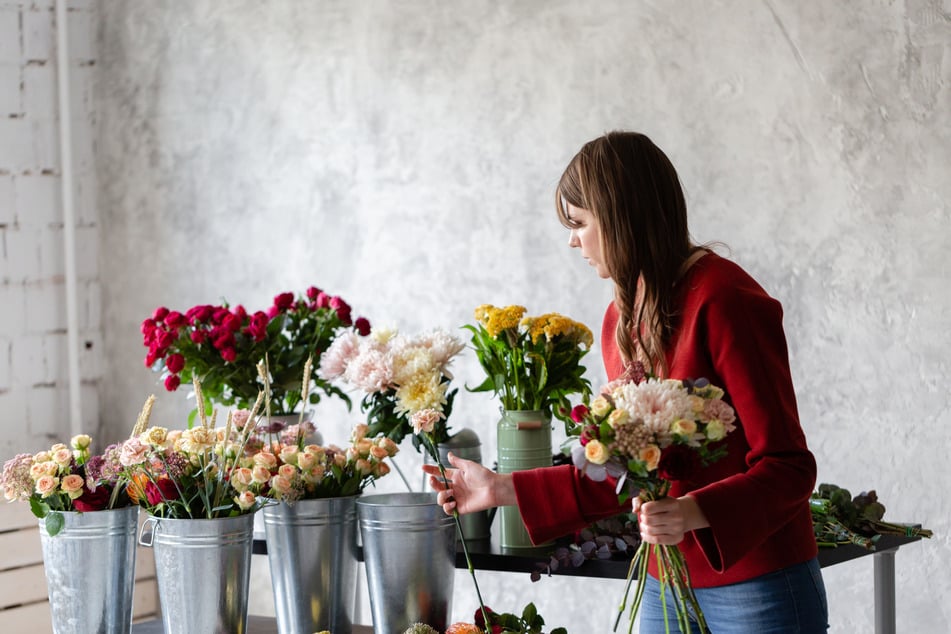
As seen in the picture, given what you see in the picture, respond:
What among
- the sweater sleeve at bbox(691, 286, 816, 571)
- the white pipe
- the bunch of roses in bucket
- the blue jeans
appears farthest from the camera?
the white pipe

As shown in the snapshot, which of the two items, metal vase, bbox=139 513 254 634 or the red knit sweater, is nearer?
the red knit sweater

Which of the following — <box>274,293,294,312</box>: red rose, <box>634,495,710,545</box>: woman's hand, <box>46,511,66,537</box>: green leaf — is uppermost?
<box>274,293,294,312</box>: red rose

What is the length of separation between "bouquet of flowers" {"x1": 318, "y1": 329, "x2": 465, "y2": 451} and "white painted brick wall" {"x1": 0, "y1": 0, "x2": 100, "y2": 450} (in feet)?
7.43

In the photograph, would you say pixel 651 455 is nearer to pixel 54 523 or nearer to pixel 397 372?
pixel 397 372

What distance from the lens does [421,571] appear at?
1825mm

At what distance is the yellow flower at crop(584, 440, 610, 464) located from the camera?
1.41 meters

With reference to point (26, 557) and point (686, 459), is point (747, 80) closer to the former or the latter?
point (686, 459)

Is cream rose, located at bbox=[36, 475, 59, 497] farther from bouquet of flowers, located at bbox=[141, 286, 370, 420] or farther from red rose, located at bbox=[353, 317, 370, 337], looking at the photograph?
red rose, located at bbox=[353, 317, 370, 337]

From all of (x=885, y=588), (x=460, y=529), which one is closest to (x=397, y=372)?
(x=460, y=529)

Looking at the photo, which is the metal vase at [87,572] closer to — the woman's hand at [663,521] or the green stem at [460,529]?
the green stem at [460,529]

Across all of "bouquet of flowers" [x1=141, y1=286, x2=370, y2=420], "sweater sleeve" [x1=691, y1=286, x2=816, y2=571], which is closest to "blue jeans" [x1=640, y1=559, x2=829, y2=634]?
"sweater sleeve" [x1=691, y1=286, x2=816, y2=571]

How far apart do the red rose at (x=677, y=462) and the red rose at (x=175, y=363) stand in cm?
147

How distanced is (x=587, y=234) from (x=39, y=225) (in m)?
3.02

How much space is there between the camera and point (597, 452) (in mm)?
1413
